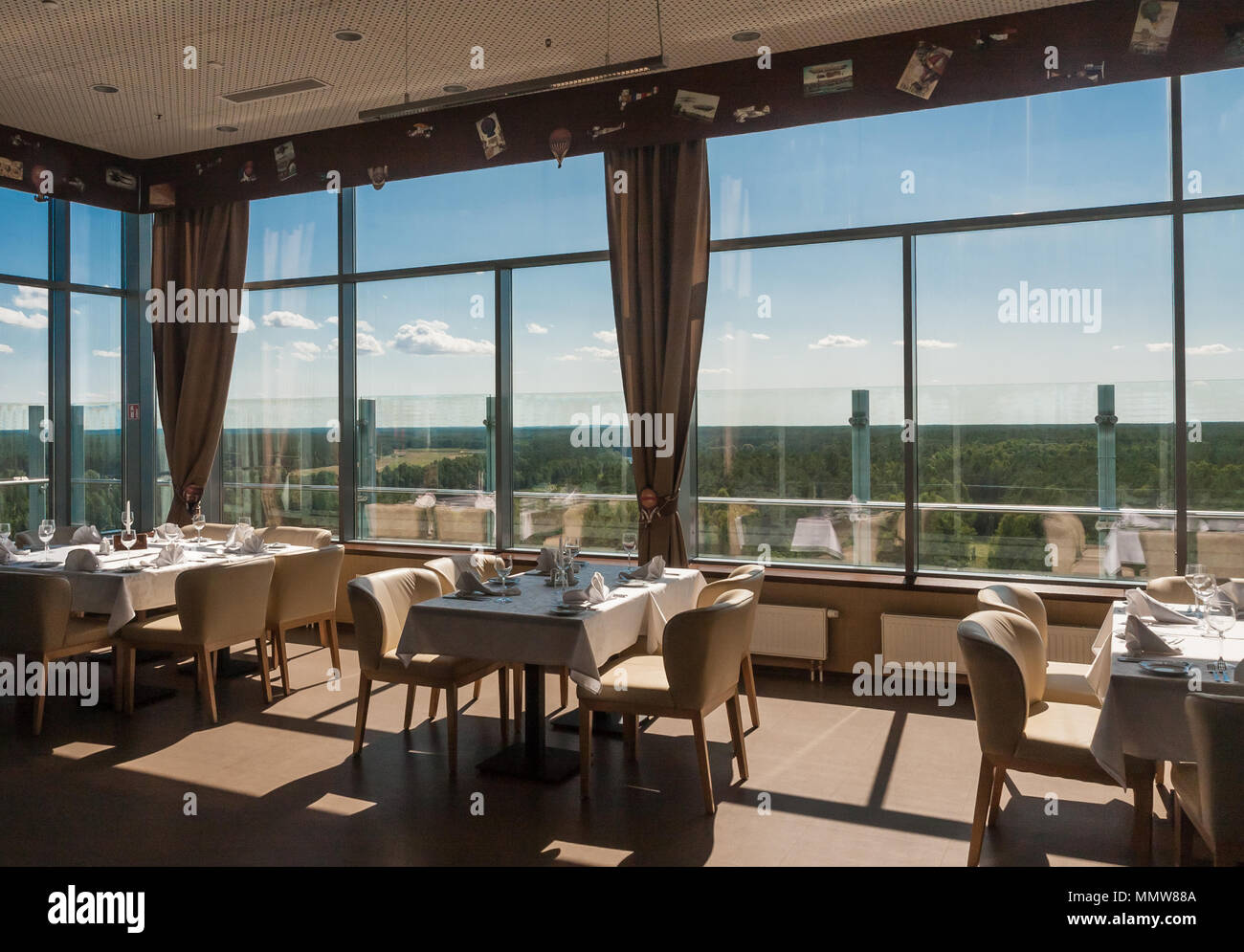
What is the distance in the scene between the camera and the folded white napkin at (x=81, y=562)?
5.20 meters

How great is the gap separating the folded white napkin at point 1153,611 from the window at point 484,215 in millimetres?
4165

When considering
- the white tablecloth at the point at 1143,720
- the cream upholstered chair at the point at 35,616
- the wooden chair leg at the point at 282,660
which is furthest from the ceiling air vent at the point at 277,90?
the white tablecloth at the point at 1143,720

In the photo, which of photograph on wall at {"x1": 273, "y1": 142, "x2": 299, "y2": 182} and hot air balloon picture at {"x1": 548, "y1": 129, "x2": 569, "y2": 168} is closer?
hot air balloon picture at {"x1": 548, "y1": 129, "x2": 569, "y2": 168}

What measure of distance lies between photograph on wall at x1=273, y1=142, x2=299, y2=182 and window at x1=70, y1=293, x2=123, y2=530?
2.21 m

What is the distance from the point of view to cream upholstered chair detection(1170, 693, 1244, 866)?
2402 mm

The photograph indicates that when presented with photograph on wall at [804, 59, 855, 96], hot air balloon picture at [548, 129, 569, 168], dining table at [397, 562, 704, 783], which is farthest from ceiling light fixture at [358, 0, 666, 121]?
dining table at [397, 562, 704, 783]

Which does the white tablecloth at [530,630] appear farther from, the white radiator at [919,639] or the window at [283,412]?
the window at [283,412]

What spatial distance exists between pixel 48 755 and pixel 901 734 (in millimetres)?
4243

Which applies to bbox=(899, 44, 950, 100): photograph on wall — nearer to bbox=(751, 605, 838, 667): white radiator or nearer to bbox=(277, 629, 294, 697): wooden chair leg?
bbox=(751, 605, 838, 667): white radiator

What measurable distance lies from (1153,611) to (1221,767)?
153cm

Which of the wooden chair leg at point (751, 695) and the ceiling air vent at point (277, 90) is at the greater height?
the ceiling air vent at point (277, 90)

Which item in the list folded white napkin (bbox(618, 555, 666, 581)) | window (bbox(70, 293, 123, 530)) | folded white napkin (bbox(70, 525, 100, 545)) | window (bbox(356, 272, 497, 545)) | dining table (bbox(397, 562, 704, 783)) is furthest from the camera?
window (bbox(70, 293, 123, 530))
